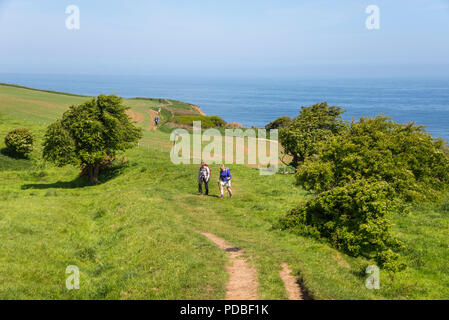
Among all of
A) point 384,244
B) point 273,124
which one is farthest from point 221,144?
point 384,244

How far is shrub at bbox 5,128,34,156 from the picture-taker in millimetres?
42219

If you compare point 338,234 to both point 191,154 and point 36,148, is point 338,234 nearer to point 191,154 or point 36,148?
Result: point 191,154

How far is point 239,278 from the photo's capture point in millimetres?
11508

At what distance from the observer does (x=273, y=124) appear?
275 ft

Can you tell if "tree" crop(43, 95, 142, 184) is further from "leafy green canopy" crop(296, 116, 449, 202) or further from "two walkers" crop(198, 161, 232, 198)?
"leafy green canopy" crop(296, 116, 449, 202)

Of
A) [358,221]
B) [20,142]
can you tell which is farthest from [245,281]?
[20,142]

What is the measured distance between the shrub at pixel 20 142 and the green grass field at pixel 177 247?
16243 mm

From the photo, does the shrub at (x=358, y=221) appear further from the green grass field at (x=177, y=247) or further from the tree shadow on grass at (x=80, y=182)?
the tree shadow on grass at (x=80, y=182)

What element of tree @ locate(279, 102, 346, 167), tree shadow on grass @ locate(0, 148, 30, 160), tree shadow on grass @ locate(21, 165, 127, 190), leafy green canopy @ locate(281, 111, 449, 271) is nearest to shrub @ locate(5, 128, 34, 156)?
tree shadow on grass @ locate(0, 148, 30, 160)

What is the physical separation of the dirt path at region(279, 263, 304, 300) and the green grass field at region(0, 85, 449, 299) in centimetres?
23

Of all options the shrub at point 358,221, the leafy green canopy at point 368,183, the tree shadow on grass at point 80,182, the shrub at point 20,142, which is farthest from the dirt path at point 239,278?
the shrub at point 20,142

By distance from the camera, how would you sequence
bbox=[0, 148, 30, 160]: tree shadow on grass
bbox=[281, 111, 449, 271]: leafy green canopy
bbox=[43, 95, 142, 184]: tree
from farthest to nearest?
bbox=[0, 148, 30, 160]: tree shadow on grass → bbox=[43, 95, 142, 184]: tree → bbox=[281, 111, 449, 271]: leafy green canopy

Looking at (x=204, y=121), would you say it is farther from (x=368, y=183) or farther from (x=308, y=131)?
(x=368, y=183)
